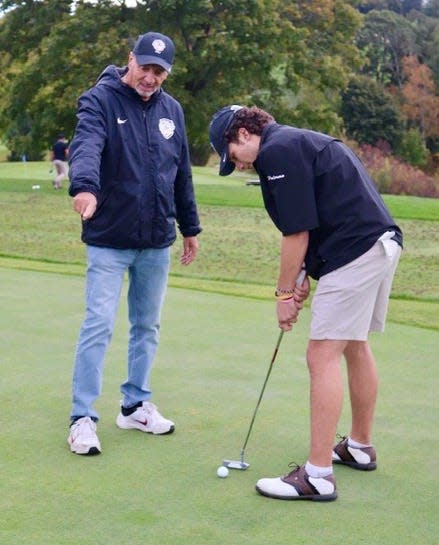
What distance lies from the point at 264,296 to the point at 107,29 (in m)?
29.5

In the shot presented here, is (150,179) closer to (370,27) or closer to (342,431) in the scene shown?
(342,431)

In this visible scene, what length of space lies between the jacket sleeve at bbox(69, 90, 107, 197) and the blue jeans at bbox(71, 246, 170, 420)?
44 centimetres

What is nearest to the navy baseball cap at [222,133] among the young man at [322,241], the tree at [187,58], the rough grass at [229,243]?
the young man at [322,241]

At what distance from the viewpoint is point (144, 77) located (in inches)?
182

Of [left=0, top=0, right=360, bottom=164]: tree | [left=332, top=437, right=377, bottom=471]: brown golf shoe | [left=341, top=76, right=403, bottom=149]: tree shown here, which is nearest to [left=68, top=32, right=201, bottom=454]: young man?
[left=332, top=437, right=377, bottom=471]: brown golf shoe

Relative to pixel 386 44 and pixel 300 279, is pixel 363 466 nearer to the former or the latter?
pixel 300 279

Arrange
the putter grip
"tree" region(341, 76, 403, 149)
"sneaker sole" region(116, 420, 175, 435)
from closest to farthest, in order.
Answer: the putter grip
"sneaker sole" region(116, 420, 175, 435)
"tree" region(341, 76, 403, 149)

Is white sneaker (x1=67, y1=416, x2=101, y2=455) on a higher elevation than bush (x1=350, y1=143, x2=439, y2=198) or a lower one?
higher

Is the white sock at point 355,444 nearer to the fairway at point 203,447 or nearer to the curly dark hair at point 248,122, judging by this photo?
the fairway at point 203,447

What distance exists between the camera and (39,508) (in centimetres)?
365

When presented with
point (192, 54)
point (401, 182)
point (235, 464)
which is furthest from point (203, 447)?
point (192, 54)

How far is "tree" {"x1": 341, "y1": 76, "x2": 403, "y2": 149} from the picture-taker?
49.0m

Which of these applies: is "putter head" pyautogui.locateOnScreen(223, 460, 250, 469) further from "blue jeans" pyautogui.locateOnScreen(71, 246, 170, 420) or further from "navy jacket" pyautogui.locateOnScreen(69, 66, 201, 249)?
"navy jacket" pyautogui.locateOnScreen(69, 66, 201, 249)

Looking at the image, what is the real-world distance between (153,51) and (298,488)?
2.01 m
